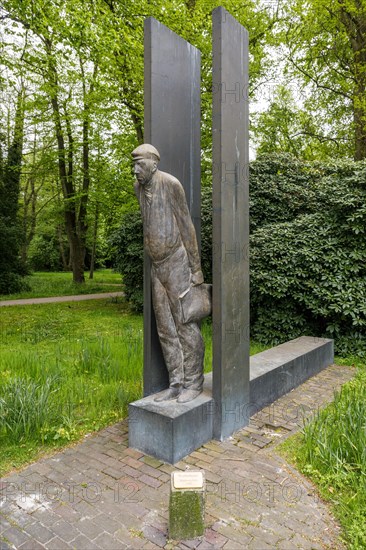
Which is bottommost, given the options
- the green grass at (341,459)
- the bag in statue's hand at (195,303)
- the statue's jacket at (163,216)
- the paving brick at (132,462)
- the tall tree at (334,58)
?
the paving brick at (132,462)

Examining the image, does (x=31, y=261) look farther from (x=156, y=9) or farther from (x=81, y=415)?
(x=81, y=415)

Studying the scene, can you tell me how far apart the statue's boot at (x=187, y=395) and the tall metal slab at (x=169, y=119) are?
1.32ft

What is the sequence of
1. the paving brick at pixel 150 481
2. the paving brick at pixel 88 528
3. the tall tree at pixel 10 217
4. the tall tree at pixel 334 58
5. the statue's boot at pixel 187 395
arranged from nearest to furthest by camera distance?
the paving brick at pixel 88 528 → the paving brick at pixel 150 481 → the statue's boot at pixel 187 395 → the tall tree at pixel 334 58 → the tall tree at pixel 10 217

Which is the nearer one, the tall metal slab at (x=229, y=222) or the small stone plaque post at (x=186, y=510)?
the small stone plaque post at (x=186, y=510)

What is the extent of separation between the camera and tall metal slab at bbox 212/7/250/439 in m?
3.60

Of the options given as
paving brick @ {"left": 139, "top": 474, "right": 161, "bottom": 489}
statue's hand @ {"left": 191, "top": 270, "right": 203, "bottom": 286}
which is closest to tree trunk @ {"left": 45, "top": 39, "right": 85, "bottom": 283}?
statue's hand @ {"left": 191, "top": 270, "right": 203, "bottom": 286}

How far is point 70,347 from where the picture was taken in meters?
6.69

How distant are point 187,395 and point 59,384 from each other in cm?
180

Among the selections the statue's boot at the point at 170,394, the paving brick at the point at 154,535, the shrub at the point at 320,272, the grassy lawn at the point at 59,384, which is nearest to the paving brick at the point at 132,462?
the statue's boot at the point at 170,394

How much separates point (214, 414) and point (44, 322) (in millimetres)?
6802

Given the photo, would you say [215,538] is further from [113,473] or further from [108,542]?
[113,473]

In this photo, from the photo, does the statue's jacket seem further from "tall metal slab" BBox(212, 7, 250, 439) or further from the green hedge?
the green hedge

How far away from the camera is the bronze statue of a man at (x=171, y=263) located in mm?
3559

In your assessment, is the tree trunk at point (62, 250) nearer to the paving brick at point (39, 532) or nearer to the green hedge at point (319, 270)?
the green hedge at point (319, 270)
